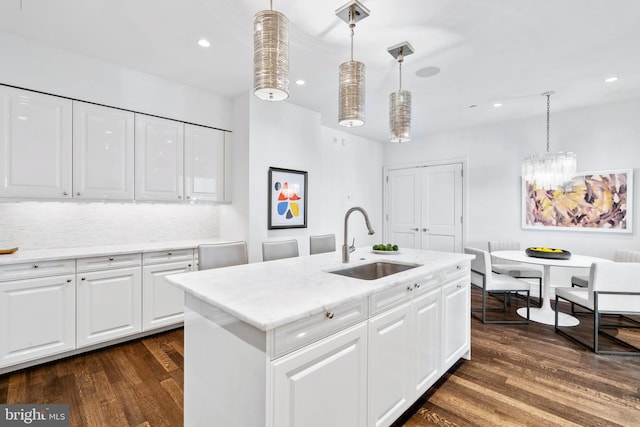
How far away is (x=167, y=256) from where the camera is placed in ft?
10.4

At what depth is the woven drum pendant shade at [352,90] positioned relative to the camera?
2.08 meters

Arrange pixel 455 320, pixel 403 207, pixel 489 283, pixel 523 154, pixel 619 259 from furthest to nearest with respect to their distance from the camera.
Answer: pixel 403 207
pixel 523 154
pixel 619 259
pixel 489 283
pixel 455 320

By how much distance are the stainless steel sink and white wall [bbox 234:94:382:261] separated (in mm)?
1731

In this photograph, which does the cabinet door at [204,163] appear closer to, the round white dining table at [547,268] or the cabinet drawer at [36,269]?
the cabinet drawer at [36,269]

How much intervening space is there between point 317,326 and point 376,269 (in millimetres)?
1232

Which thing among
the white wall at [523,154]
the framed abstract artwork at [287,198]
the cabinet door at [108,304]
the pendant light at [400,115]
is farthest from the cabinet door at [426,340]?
the white wall at [523,154]

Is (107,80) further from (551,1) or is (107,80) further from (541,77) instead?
(541,77)

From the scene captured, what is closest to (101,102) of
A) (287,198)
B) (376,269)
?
(287,198)

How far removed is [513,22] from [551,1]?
0.84ft

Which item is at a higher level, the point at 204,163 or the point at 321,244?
the point at 204,163

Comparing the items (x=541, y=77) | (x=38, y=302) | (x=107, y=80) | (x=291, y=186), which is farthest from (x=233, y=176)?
(x=541, y=77)

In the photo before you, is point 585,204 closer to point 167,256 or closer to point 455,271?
point 455,271

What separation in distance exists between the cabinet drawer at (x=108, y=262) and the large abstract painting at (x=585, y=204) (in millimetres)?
4961

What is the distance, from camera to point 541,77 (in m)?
3.26
